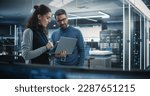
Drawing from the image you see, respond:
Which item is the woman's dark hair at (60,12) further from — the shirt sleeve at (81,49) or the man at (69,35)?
the shirt sleeve at (81,49)

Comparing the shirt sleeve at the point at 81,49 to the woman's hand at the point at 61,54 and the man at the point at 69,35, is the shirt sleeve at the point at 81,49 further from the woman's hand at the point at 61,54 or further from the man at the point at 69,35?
the woman's hand at the point at 61,54

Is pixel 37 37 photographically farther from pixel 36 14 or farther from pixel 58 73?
pixel 58 73

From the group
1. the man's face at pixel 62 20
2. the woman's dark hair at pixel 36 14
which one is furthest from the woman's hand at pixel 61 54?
the woman's dark hair at pixel 36 14

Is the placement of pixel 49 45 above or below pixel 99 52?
above

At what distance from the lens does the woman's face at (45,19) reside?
10.2ft

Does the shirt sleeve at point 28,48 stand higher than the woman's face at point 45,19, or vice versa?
the woman's face at point 45,19

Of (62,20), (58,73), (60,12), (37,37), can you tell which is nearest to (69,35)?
(62,20)

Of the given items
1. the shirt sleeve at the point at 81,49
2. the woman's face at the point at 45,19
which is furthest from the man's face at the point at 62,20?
the shirt sleeve at the point at 81,49

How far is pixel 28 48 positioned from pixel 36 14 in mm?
479

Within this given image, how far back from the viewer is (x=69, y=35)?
10.1 ft

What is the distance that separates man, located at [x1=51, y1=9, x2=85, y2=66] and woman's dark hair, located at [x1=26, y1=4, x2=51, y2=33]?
0.17m

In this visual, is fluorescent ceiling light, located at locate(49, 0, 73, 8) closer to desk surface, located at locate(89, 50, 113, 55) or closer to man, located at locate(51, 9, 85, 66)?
man, located at locate(51, 9, 85, 66)

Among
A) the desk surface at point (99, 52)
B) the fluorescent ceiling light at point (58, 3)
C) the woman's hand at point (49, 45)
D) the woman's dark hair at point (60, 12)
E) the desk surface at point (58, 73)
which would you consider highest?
the fluorescent ceiling light at point (58, 3)

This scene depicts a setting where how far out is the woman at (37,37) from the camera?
3.11 m
